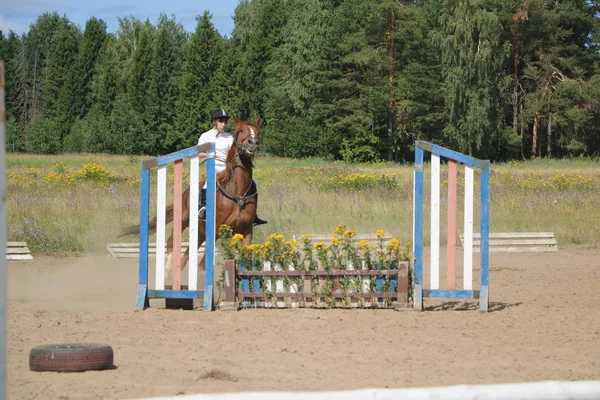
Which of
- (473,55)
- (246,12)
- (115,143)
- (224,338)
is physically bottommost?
(224,338)

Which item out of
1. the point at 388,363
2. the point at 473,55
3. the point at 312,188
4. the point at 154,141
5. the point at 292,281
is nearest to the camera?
the point at 388,363

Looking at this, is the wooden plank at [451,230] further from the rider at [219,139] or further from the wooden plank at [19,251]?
the wooden plank at [19,251]

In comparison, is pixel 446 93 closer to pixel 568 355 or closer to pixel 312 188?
pixel 312 188

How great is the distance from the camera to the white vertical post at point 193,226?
33.5ft

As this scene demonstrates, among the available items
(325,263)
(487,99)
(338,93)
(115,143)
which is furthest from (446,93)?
(325,263)

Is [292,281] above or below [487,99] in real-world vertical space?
below

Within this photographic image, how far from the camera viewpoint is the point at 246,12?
90750 mm

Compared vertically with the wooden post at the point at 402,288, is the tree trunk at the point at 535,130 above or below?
above

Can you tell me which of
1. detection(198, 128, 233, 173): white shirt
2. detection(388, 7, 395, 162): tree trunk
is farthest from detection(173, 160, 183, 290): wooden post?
detection(388, 7, 395, 162): tree trunk

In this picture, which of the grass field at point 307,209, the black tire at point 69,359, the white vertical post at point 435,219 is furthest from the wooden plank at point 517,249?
the black tire at point 69,359

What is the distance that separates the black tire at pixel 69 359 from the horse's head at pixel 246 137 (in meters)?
4.72

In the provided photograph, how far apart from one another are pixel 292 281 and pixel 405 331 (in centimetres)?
188

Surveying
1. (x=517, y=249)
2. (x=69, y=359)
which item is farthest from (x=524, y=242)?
(x=69, y=359)

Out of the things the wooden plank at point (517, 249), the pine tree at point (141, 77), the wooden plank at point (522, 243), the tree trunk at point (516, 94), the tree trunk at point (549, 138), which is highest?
the pine tree at point (141, 77)
